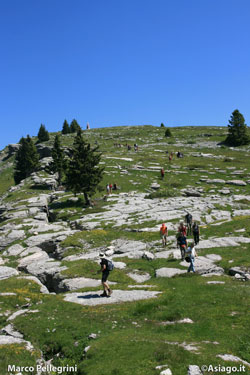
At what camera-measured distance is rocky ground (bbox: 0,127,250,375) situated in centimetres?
1714

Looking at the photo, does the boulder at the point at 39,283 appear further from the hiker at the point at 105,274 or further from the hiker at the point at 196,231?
the hiker at the point at 196,231

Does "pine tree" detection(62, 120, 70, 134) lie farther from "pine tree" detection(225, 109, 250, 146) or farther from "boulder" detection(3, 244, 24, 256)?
"boulder" detection(3, 244, 24, 256)

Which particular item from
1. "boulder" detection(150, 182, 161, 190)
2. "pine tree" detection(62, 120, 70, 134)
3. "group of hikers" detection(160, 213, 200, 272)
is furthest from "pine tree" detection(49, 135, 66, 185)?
"pine tree" detection(62, 120, 70, 134)

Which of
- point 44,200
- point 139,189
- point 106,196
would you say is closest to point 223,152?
point 139,189

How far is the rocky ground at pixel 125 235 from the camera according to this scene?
17.1 meters

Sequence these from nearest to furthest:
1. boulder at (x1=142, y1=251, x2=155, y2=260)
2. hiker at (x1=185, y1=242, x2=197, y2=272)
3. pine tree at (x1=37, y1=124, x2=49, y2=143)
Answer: hiker at (x1=185, y1=242, x2=197, y2=272), boulder at (x1=142, y1=251, x2=155, y2=260), pine tree at (x1=37, y1=124, x2=49, y2=143)

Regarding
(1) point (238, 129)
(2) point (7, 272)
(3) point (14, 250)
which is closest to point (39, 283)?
(2) point (7, 272)

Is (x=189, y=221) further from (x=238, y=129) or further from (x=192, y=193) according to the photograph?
(x=238, y=129)

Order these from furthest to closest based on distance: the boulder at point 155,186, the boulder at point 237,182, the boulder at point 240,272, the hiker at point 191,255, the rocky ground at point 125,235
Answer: the boulder at point 155,186
the boulder at point 237,182
the hiker at point 191,255
the boulder at point 240,272
the rocky ground at point 125,235

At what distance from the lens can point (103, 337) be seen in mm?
11125

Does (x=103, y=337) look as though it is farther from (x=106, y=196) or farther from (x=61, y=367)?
(x=106, y=196)

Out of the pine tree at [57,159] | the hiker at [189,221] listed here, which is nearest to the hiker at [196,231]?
the hiker at [189,221]

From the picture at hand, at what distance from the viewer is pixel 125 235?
3077 centimetres

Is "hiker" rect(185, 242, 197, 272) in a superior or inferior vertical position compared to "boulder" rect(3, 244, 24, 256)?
superior
